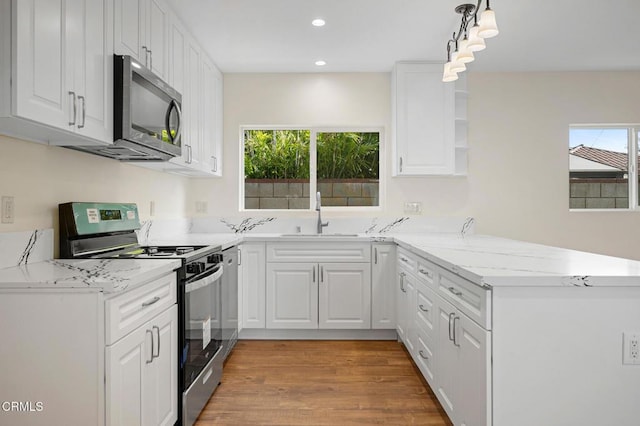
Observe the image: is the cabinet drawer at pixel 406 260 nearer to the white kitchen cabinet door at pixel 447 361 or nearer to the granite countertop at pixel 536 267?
the granite countertop at pixel 536 267

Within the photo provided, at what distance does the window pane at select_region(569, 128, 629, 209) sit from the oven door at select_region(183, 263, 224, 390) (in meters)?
3.57

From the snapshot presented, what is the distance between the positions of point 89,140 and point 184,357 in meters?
1.11

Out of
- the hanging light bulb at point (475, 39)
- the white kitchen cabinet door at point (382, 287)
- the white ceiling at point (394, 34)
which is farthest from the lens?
the white kitchen cabinet door at point (382, 287)

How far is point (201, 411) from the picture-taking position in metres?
2.26

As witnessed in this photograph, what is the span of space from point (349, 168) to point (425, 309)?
203 cm

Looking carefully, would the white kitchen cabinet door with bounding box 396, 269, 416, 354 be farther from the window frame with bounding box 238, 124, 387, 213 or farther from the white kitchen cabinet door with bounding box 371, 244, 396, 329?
the window frame with bounding box 238, 124, 387, 213

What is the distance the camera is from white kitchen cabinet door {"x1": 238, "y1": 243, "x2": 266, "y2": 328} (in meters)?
3.48

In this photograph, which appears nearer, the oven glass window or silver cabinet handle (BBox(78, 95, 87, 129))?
silver cabinet handle (BBox(78, 95, 87, 129))

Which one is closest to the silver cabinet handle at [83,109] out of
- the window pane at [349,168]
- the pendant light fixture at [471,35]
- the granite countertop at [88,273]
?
the granite countertop at [88,273]

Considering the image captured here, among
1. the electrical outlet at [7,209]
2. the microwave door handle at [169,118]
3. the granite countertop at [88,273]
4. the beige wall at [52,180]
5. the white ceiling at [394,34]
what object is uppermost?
the white ceiling at [394,34]

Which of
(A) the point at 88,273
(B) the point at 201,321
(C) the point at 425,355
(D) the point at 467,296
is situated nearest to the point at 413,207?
(C) the point at 425,355

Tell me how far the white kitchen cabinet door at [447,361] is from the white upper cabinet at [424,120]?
6.05 feet

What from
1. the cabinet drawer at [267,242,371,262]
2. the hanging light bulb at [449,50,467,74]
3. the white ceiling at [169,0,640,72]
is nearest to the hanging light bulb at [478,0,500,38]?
the hanging light bulb at [449,50,467,74]

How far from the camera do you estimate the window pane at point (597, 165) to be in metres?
4.07
